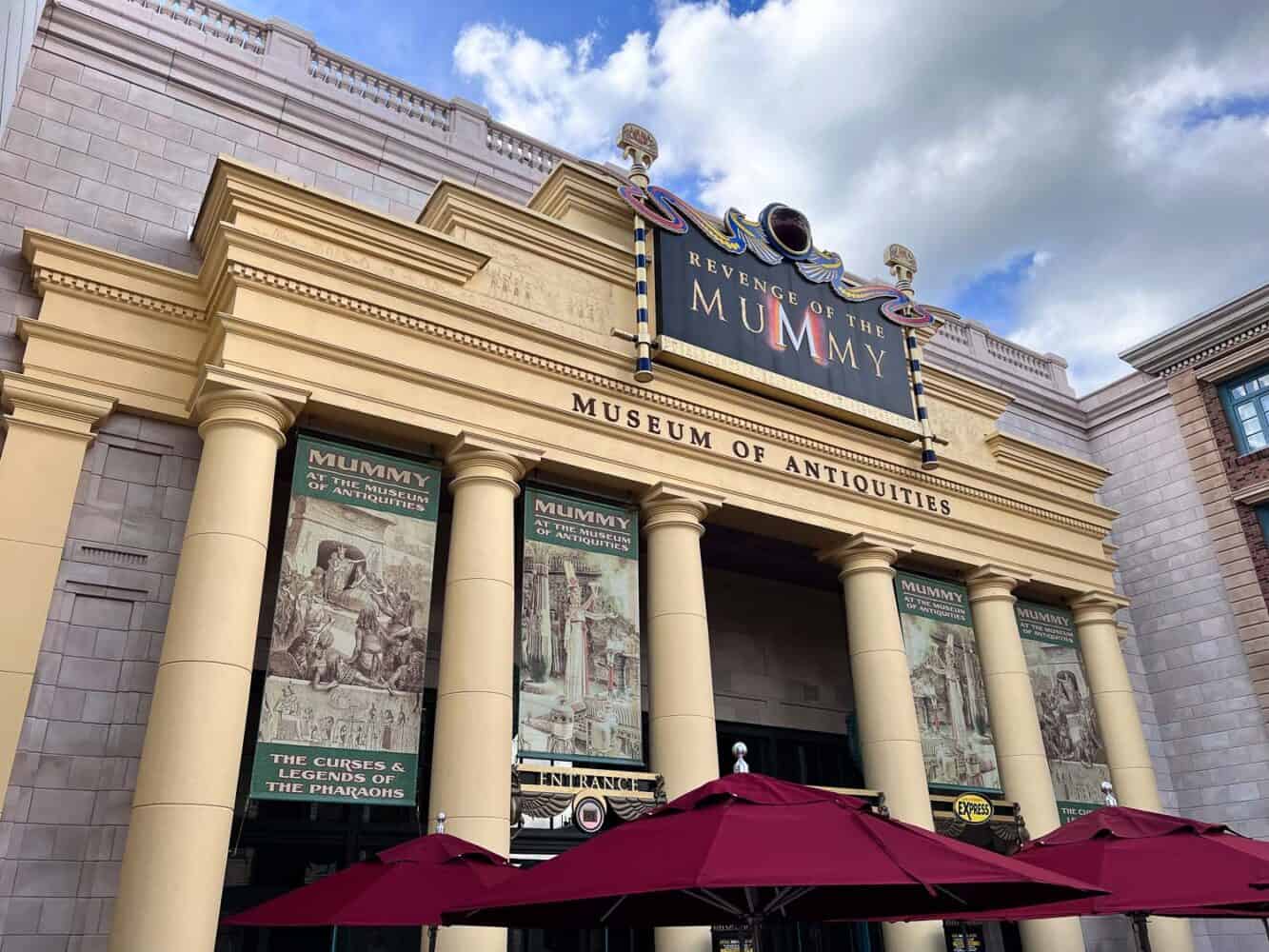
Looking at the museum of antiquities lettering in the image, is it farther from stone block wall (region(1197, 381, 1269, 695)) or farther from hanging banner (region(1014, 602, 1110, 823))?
stone block wall (region(1197, 381, 1269, 695))

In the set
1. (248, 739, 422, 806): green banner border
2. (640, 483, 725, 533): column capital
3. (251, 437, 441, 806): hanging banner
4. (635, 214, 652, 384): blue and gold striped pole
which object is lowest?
(248, 739, 422, 806): green banner border

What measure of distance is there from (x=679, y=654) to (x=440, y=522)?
4546 mm

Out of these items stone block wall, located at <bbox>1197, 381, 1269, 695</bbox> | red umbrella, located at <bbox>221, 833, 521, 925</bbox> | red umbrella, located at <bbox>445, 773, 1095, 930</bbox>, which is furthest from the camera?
stone block wall, located at <bbox>1197, 381, 1269, 695</bbox>

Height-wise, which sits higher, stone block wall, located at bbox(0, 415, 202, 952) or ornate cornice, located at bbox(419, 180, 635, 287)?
ornate cornice, located at bbox(419, 180, 635, 287)

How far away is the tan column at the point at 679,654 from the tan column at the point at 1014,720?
618 centimetres

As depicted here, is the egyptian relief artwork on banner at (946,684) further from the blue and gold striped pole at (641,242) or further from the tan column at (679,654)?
the blue and gold striped pole at (641,242)

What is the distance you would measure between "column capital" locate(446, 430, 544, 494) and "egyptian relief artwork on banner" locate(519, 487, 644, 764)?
566mm

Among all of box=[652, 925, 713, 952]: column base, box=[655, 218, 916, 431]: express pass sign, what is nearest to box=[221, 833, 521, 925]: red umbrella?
box=[652, 925, 713, 952]: column base

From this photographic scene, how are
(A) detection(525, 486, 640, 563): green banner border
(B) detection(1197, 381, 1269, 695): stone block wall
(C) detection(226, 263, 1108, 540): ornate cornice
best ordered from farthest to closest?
(B) detection(1197, 381, 1269, 695): stone block wall
(A) detection(525, 486, 640, 563): green banner border
(C) detection(226, 263, 1108, 540): ornate cornice

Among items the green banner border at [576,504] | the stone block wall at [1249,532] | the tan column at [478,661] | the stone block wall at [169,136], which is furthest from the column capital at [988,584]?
the stone block wall at [169,136]

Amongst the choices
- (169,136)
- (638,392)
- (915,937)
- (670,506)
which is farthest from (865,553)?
(169,136)

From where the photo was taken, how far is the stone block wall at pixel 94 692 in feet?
32.3

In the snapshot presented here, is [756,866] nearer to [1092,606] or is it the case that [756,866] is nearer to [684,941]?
[684,941]

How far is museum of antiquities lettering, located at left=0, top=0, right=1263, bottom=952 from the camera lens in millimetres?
10516
